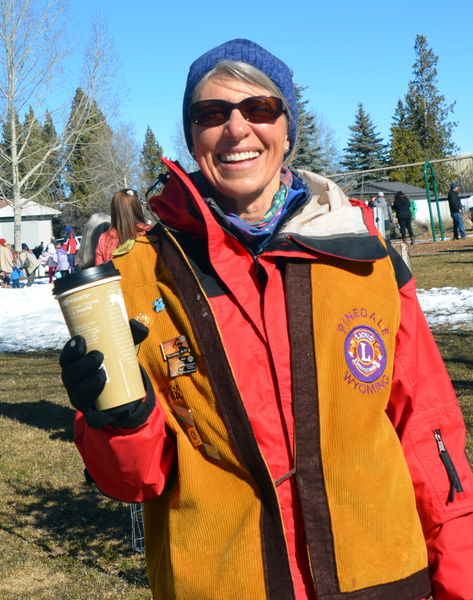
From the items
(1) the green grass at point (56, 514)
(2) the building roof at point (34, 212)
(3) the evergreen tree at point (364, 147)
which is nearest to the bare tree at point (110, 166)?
(2) the building roof at point (34, 212)

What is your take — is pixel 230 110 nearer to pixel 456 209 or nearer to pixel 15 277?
pixel 456 209

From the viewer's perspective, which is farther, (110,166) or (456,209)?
(110,166)

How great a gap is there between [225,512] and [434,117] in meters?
67.0

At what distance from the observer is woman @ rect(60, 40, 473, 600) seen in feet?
5.64

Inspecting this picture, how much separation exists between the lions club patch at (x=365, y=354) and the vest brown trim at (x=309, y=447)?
109 millimetres

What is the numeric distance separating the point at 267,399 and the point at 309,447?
155 millimetres

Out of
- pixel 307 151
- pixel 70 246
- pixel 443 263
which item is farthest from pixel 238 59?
pixel 307 151

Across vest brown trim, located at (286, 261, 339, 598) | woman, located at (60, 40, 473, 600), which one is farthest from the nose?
vest brown trim, located at (286, 261, 339, 598)

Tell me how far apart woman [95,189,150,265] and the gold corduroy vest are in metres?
3.68

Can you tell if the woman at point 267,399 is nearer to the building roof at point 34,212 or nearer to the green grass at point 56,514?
the green grass at point 56,514

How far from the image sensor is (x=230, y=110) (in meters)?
1.97

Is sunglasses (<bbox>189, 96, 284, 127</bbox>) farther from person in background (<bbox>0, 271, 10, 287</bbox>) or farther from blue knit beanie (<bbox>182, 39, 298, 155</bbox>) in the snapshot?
person in background (<bbox>0, 271, 10, 287</bbox>)

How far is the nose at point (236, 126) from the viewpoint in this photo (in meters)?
1.96

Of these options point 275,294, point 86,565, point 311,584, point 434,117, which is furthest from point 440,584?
point 434,117
